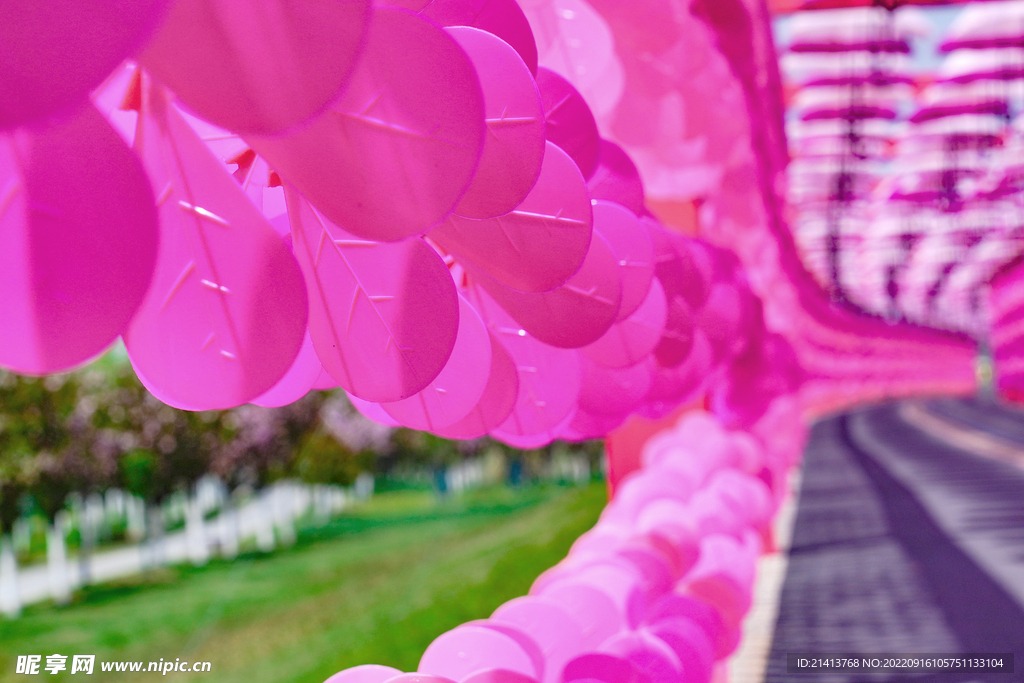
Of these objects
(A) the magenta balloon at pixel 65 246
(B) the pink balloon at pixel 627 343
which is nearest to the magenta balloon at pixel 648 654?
(B) the pink balloon at pixel 627 343

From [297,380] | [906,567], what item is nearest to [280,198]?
[297,380]

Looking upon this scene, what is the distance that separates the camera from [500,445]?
2760 millimetres

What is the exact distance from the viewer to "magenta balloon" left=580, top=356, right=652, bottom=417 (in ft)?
2.81

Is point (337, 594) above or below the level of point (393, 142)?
below

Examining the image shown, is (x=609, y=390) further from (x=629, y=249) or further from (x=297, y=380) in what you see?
(x=297, y=380)

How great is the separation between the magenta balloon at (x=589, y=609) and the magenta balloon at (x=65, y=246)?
2.25 feet

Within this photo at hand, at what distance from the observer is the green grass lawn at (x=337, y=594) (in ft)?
7.91

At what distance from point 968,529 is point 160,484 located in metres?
3.04

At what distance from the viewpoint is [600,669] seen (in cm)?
80

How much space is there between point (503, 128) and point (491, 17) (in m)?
0.09

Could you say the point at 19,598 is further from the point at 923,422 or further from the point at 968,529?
the point at 923,422

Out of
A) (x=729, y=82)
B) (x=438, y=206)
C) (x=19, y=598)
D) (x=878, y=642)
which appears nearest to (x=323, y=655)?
(x=19, y=598)

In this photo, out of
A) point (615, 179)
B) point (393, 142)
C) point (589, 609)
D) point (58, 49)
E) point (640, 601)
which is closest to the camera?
→ point (58, 49)

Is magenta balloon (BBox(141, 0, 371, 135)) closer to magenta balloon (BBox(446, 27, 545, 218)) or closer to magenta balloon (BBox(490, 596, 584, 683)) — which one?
magenta balloon (BBox(446, 27, 545, 218))
